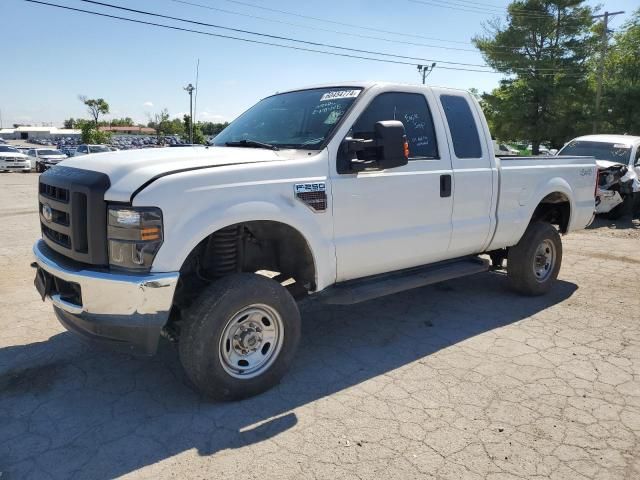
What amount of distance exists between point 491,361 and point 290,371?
162cm

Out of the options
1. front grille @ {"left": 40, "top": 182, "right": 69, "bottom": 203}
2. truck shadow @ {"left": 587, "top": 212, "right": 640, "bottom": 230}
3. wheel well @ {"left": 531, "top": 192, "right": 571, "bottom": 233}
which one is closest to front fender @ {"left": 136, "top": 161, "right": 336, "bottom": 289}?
front grille @ {"left": 40, "top": 182, "right": 69, "bottom": 203}

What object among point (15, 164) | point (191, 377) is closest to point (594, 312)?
point (191, 377)

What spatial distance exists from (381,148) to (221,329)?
167 cm

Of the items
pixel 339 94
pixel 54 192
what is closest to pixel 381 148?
pixel 339 94

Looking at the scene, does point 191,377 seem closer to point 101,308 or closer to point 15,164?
point 101,308

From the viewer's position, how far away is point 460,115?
4.80 metres

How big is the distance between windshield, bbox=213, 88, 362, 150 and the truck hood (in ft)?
0.84

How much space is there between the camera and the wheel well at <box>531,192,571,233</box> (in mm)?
5910

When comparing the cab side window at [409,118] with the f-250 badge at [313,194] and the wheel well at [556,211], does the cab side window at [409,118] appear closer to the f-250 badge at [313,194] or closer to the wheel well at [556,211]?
the f-250 badge at [313,194]

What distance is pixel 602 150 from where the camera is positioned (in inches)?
477

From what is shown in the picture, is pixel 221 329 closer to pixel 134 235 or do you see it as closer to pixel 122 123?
pixel 134 235

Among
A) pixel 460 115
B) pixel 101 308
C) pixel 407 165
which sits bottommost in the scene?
pixel 101 308

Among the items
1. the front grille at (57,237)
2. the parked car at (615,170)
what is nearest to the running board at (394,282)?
the front grille at (57,237)

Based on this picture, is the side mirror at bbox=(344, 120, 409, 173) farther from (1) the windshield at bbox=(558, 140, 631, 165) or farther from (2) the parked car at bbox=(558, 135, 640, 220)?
(1) the windshield at bbox=(558, 140, 631, 165)
